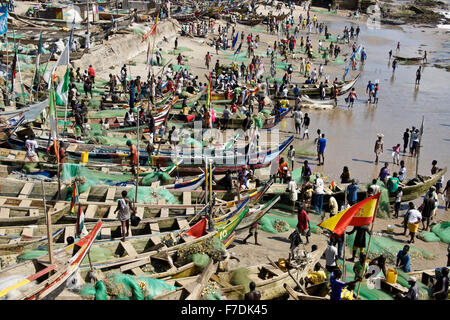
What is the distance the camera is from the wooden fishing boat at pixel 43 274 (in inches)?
300

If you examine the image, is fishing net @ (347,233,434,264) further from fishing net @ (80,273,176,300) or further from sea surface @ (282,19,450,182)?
fishing net @ (80,273,176,300)

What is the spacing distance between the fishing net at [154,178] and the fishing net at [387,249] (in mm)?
5607

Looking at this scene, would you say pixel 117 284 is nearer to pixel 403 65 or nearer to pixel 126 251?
pixel 126 251

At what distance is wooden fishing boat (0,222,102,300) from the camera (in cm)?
762

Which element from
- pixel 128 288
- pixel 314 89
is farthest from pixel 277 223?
pixel 314 89

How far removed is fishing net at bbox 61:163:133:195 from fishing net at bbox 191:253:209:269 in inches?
185

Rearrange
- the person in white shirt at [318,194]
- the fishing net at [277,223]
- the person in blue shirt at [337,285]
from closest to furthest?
the person in blue shirt at [337,285] < the fishing net at [277,223] < the person in white shirt at [318,194]

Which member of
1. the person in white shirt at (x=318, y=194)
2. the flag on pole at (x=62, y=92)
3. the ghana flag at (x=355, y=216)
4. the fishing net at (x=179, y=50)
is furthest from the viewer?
the fishing net at (x=179, y=50)

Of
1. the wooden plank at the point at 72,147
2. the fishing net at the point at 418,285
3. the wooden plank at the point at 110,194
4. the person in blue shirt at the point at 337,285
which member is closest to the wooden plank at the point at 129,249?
the wooden plank at the point at 110,194

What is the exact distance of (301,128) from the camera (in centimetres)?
2373

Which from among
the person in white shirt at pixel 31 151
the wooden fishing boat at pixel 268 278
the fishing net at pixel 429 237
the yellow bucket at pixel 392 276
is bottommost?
the fishing net at pixel 429 237

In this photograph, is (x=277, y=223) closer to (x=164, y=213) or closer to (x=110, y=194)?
(x=164, y=213)

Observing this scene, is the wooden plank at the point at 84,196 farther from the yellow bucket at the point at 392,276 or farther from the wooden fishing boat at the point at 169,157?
the yellow bucket at the point at 392,276

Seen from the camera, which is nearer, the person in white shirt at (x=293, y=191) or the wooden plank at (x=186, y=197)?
the wooden plank at (x=186, y=197)
